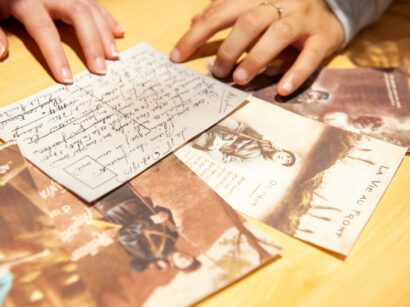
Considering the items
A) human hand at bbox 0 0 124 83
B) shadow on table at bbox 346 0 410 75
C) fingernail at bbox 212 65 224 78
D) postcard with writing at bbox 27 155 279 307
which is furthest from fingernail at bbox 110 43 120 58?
shadow on table at bbox 346 0 410 75

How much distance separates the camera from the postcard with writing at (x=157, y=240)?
1.14 ft

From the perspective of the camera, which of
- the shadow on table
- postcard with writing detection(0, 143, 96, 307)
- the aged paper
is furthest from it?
the shadow on table

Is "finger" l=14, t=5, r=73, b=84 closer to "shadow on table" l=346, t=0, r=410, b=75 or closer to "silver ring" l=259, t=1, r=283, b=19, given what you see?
"silver ring" l=259, t=1, r=283, b=19

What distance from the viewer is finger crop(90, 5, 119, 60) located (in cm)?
61

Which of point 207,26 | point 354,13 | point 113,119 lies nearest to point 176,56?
point 207,26

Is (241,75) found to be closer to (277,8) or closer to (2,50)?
(277,8)

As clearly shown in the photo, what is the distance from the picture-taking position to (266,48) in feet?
1.92

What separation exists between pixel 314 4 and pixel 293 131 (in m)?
0.25

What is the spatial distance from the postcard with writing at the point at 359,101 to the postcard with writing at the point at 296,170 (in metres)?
0.02

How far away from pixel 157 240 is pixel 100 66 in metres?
0.30

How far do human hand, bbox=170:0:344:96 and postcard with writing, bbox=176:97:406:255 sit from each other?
0.26ft

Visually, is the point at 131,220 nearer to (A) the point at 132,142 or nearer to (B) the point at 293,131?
(A) the point at 132,142

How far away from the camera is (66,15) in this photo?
632 mm

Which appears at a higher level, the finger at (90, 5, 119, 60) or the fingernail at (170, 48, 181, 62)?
the finger at (90, 5, 119, 60)
